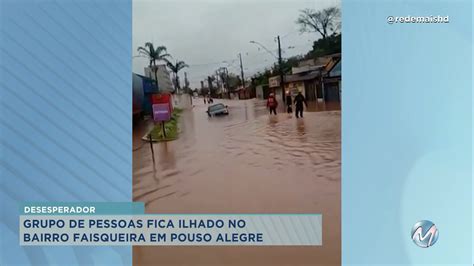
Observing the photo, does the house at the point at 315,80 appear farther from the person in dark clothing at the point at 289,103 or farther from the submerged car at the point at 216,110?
the submerged car at the point at 216,110

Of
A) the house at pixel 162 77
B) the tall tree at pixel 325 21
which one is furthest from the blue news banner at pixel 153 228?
the tall tree at pixel 325 21

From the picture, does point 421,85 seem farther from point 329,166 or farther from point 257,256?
point 257,256

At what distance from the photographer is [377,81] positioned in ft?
7.20

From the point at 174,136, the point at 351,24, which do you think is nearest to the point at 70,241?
the point at 174,136

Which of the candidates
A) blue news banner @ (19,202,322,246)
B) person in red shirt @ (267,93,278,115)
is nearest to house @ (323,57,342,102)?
person in red shirt @ (267,93,278,115)

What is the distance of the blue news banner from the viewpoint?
225 centimetres

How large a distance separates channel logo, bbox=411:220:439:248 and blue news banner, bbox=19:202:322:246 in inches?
21.5

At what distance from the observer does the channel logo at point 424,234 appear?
2238 mm

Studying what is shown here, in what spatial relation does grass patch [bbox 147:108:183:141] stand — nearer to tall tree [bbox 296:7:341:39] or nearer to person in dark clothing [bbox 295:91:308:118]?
person in dark clothing [bbox 295:91:308:118]

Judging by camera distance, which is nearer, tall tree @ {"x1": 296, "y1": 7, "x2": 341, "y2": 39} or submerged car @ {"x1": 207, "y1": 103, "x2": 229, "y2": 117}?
tall tree @ {"x1": 296, "y1": 7, "x2": 341, "y2": 39}

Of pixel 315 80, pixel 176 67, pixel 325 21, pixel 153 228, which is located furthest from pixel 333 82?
pixel 153 228

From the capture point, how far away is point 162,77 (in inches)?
88.5

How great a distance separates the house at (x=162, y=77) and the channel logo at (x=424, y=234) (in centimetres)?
163

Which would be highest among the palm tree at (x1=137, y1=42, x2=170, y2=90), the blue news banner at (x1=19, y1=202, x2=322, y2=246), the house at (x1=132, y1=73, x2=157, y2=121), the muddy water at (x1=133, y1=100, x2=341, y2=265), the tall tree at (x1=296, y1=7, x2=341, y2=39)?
the tall tree at (x1=296, y1=7, x2=341, y2=39)
